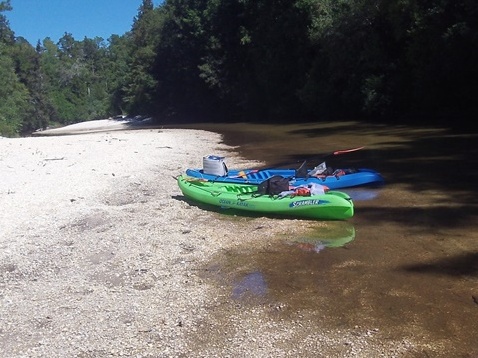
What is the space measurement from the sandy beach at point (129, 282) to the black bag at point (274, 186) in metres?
0.65

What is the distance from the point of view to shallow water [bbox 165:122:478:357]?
5.21m

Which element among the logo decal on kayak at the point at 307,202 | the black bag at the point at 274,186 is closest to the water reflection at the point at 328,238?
the logo decal on kayak at the point at 307,202

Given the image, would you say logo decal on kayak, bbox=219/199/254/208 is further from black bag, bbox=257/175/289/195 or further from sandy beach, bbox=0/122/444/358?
black bag, bbox=257/175/289/195

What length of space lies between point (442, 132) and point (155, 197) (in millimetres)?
12788

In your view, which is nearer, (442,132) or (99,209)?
(99,209)

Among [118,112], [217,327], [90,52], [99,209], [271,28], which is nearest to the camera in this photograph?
[217,327]

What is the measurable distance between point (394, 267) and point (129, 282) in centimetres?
331

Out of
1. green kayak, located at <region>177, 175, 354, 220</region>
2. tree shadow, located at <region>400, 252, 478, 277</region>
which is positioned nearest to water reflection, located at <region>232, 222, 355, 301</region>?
green kayak, located at <region>177, 175, 354, 220</region>

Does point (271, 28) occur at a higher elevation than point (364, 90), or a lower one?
higher

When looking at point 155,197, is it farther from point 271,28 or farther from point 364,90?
point 271,28

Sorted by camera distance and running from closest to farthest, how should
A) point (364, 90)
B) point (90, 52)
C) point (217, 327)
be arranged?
1. point (217, 327)
2. point (364, 90)
3. point (90, 52)

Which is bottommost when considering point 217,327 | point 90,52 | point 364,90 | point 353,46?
point 217,327

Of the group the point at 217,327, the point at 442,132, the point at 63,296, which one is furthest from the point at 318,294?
the point at 442,132

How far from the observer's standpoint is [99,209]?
32.7 ft
